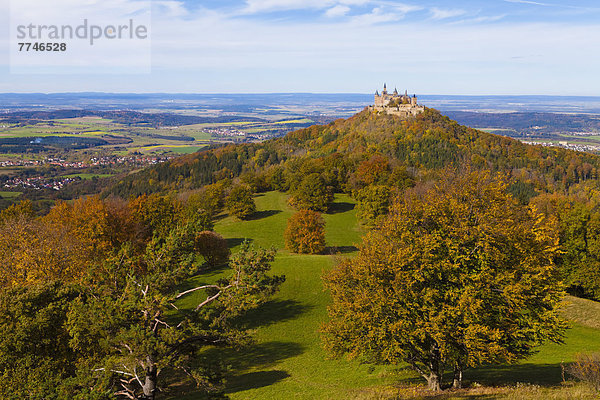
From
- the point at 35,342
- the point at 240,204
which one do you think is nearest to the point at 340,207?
the point at 240,204

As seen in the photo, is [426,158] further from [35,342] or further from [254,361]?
[35,342]

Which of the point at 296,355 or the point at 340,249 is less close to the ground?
the point at 296,355

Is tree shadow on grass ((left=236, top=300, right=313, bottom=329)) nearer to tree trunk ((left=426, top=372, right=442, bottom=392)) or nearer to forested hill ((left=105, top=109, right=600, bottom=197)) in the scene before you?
tree trunk ((left=426, top=372, right=442, bottom=392))

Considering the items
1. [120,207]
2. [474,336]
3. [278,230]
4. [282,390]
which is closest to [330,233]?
[278,230]

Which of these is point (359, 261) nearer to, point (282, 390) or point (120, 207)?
point (282, 390)

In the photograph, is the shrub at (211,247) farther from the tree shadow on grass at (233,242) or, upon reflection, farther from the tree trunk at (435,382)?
the tree trunk at (435,382)

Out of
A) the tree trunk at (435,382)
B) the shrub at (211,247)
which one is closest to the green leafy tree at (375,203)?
the shrub at (211,247)

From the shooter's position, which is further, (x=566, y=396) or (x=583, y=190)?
(x=583, y=190)
